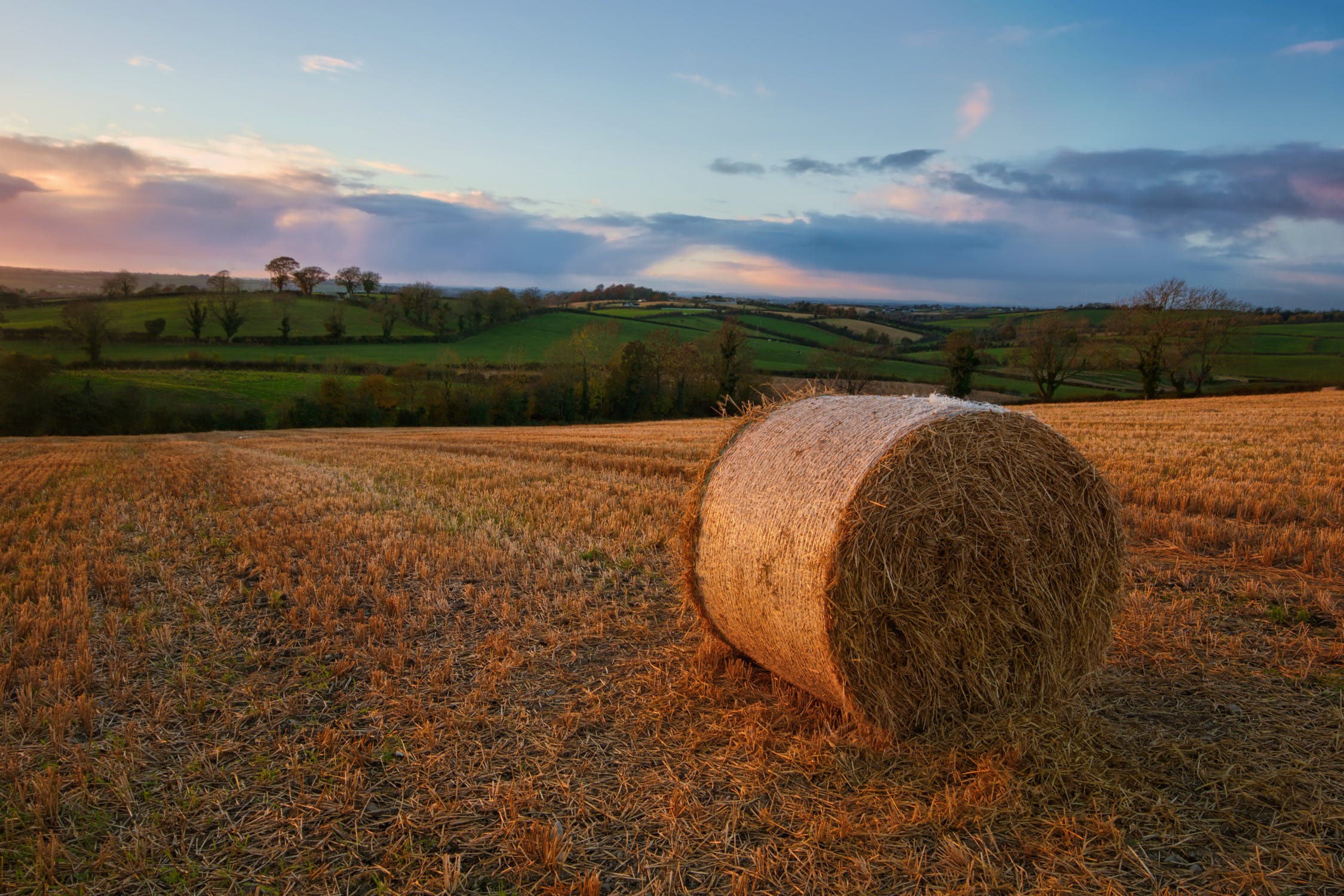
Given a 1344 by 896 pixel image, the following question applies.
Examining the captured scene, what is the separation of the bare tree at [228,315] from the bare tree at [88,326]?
11.7 meters

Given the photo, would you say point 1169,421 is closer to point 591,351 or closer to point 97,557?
point 97,557

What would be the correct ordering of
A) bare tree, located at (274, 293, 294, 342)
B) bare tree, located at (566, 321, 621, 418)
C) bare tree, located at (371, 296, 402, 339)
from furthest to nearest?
bare tree, located at (371, 296, 402, 339) < bare tree, located at (274, 293, 294, 342) < bare tree, located at (566, 321, 621, 418)

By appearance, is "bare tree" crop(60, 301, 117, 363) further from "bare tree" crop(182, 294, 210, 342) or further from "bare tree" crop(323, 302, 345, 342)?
"bare tree" crop(323, 302, 345, 342)

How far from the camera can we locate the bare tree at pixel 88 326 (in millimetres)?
51500

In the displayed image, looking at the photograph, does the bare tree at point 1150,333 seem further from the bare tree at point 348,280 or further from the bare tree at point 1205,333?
the bare tree at point 348,280

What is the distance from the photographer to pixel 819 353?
5894 cm

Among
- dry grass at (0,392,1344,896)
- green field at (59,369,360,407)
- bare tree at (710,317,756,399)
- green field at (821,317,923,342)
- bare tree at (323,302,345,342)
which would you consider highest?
green field at (821,317,923,342)

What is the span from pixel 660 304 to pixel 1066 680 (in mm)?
90450

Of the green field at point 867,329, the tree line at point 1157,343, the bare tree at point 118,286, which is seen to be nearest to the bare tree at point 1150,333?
the tree line at point 1157,343

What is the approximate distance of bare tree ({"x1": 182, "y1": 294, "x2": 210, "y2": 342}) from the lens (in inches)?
2510

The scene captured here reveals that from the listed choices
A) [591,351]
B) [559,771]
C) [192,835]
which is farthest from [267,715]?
[591,351]

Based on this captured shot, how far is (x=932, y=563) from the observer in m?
4.23

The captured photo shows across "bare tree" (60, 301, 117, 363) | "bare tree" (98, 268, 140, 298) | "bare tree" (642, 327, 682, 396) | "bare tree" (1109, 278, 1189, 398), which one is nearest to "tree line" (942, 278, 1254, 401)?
"bare tree" (1109, 278, 1189, 398)

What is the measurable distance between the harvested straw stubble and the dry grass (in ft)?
1.13
